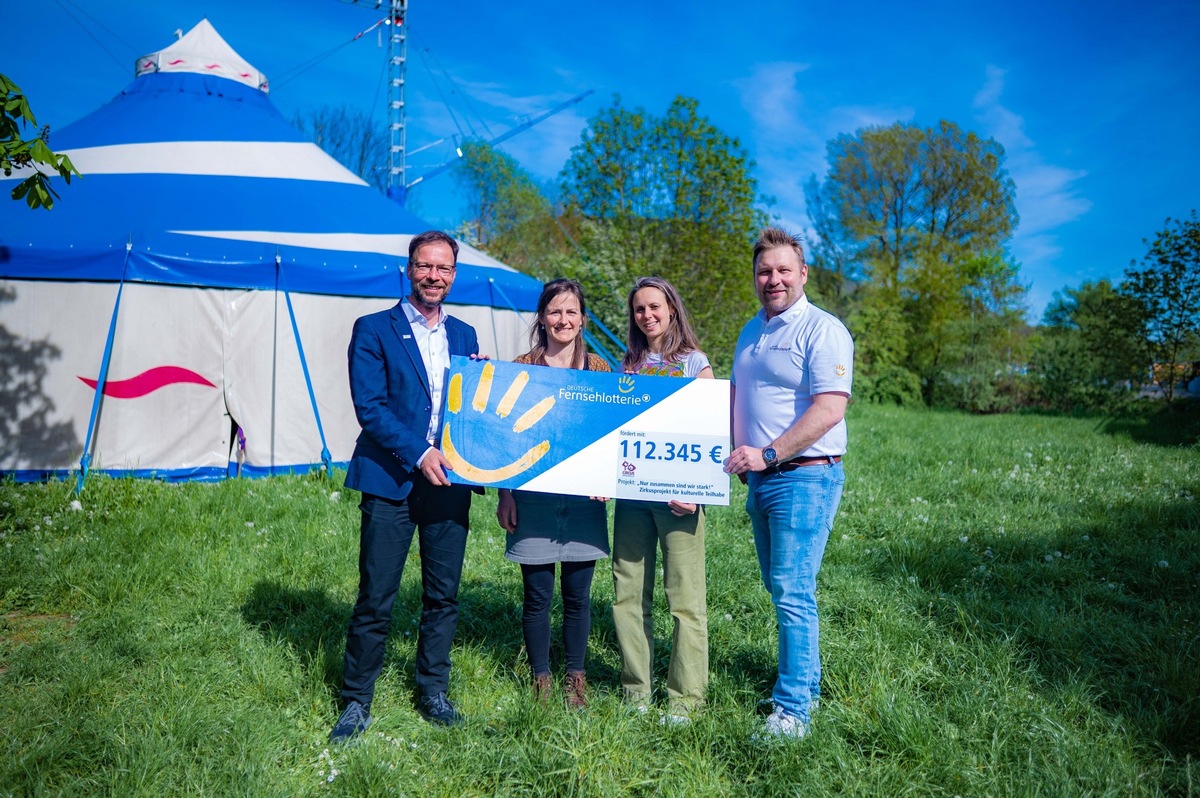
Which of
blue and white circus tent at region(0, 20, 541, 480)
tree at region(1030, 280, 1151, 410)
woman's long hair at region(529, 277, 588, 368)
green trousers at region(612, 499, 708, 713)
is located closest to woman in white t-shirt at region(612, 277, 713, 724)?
green trousers at region(612, 499, 708, 713)

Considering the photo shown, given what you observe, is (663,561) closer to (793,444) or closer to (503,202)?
(793,444)

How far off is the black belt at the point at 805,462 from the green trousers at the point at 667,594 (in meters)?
0.39

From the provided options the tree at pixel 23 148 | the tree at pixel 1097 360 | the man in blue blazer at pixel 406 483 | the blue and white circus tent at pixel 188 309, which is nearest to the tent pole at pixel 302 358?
the blue and white circus tent at pixel 188 309

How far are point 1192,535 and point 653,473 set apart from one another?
4509mm

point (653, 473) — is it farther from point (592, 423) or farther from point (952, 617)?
point (952, 617)

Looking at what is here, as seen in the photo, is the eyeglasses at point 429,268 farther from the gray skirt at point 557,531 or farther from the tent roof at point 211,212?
the tent roof at point 211,212

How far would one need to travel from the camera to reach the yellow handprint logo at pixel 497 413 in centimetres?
276

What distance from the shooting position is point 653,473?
277 centimetres

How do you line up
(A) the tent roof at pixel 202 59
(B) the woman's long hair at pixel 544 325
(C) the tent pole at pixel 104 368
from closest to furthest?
1. (B) the woman's long hair at pixel 544 325
2. (C) the tent pole at pixel 104 368
3. (A) the tent roof at pixel 202 59

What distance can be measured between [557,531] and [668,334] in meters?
0.91

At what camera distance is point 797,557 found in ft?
8.55

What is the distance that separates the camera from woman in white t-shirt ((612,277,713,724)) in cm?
277

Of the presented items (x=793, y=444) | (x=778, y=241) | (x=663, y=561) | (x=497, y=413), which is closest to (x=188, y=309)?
(x=497, y=413)

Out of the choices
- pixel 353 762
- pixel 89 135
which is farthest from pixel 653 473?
pixel 89 135
